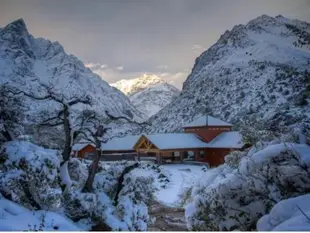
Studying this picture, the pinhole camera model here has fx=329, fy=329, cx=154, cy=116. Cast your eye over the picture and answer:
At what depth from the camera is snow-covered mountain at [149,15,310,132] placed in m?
6.19

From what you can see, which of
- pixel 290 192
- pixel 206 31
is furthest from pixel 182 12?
pixel 290 192

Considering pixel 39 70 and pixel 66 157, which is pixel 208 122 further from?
pixel 66 157

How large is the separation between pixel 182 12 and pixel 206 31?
1.67ft

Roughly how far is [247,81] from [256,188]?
21406 mm

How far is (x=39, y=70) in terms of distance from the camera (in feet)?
25.5

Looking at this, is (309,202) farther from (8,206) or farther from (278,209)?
(8,206)

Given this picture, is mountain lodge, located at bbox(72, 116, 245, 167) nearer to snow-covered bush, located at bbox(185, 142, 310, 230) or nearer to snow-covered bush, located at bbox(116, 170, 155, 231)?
snow-covered bush, located at bbox(116, 170, 155, 231)

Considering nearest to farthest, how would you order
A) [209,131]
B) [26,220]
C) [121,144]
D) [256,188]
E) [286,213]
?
1. [286,213]
2. [256,188]
3. [26,220]
4. [209,131]
5. [121,144]

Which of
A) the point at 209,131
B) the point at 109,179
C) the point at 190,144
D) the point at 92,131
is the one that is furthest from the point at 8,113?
the point at 209,131

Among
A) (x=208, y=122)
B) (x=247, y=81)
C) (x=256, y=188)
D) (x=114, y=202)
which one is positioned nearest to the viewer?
(x=256, y=188)

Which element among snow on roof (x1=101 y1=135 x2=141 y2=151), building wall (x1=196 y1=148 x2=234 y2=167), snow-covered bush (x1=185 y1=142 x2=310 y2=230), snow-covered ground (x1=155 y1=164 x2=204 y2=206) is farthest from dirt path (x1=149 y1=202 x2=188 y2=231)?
snow on roof (x1=101 y1=135 x2=141 y2=151)

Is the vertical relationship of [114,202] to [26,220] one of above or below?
below

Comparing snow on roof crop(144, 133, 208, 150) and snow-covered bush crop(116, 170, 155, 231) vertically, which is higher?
snow on roof crop(144, 133, 208, 150)

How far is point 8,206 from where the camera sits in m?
4.08
